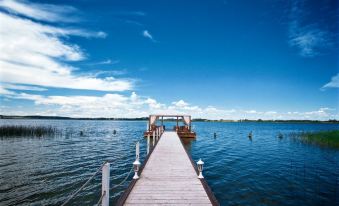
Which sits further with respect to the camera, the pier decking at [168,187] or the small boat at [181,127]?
the small boat at [181,127]

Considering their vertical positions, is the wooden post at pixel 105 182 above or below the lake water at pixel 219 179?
above

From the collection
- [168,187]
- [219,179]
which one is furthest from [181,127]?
[168,187]

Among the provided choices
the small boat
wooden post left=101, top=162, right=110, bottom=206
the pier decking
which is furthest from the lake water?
the small boat

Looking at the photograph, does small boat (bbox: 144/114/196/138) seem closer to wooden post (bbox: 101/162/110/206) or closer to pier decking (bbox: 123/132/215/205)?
pier decking (bbox: 123/132/215/205)

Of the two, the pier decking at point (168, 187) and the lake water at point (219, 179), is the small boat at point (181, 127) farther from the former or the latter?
the pier decking at point (168, 187)

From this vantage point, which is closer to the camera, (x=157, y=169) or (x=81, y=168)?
(x=157, y=169)

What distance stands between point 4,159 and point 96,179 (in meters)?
11.5

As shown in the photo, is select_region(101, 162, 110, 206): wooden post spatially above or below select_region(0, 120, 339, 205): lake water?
above

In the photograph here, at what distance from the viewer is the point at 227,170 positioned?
52.5 feet

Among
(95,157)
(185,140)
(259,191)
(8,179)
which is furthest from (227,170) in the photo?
(185,140)

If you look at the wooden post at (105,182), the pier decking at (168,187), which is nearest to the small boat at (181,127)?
the pier decking at (168,187)

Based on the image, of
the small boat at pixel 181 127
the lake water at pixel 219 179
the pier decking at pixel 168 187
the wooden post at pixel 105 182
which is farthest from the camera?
the small boat at pixel 181 127

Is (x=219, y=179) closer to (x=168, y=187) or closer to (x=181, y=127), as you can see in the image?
(x=168, y=187)

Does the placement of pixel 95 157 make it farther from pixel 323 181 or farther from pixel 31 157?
pixel 323 181
